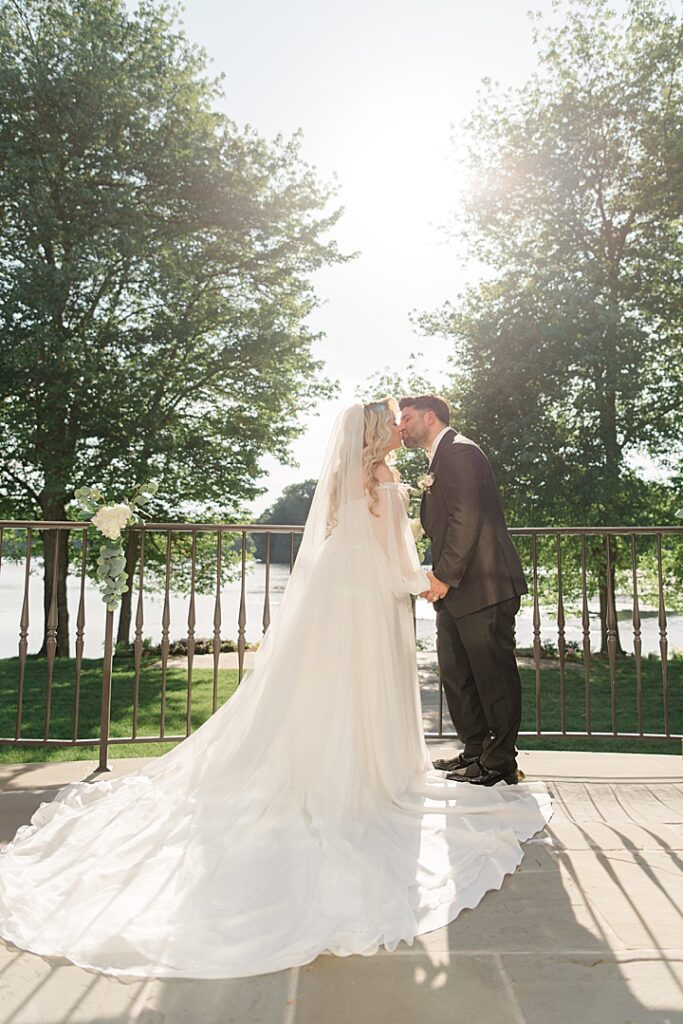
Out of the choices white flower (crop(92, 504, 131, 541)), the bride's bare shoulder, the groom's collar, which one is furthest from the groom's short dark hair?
white flower (crop(92, 504, 131, 541))

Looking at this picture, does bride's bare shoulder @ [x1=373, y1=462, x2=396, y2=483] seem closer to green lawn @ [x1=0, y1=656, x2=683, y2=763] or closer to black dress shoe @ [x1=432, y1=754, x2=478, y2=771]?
black dress shoe @ [x1=432, y1=754, x2=478, y2=771]

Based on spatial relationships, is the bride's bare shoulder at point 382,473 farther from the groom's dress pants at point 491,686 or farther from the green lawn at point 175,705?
the green lawn at point 175,705

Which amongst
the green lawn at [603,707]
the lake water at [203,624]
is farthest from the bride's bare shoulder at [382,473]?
the lake water at [203,624]

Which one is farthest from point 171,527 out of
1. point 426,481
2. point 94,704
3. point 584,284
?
point 584,284

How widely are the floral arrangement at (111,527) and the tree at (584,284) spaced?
8.82 meters

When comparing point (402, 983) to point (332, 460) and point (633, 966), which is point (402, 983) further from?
point (332, 460)

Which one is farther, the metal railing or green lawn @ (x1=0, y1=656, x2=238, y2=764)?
green lawn @ (x1=0, y1=656, x2=238, y2=764)

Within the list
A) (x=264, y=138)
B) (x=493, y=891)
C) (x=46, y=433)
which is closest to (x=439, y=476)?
(x=493, y=891)

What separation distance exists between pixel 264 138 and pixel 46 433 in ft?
21.3

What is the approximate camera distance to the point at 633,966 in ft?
6.23

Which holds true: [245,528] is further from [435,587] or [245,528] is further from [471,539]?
[471,539]

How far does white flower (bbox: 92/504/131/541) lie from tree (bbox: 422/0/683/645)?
29.3 feet

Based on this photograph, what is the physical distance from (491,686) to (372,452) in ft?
3.97

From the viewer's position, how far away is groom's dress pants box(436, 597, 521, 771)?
11.0ft
